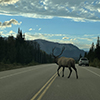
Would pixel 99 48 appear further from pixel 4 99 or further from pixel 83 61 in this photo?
pixel 4 99

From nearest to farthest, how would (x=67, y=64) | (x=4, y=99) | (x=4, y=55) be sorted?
(x=4, y=99)
(x=67, y=64)
(x=4, y=55)

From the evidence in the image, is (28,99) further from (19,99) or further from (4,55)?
(4,55)

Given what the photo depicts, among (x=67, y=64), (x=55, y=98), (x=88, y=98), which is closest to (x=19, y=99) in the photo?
(x=55, y=98)

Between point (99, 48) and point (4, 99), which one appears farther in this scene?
point (99, 48)

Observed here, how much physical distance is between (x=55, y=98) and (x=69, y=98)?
21.3 inches

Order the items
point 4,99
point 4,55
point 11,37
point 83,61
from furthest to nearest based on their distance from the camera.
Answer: point 11,37 → point 4,55 → point 83,61 → point 4,99

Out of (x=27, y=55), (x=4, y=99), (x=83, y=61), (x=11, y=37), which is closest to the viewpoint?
(x=4, y=99)

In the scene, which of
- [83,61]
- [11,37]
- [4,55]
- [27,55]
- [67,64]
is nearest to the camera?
[67,64]

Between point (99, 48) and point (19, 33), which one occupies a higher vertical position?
point (19, 33)

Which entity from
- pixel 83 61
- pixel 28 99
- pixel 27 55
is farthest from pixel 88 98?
pixel 27 55

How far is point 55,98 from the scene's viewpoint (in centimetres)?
731

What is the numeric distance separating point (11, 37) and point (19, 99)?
111 metres

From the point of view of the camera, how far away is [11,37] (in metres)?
115

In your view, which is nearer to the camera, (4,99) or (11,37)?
(4,99)
